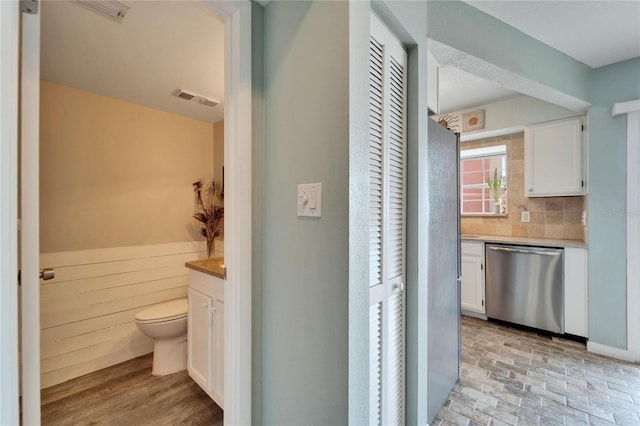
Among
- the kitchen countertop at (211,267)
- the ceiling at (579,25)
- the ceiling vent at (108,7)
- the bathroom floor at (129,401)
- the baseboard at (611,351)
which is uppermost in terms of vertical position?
the ceiling at (579,25)

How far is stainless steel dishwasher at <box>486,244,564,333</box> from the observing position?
2.69m

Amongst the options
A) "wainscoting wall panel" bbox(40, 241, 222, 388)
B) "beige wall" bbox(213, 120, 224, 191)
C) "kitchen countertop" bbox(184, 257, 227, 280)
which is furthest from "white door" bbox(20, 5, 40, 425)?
"beige wall" bbox(213, 120, 224, 191)

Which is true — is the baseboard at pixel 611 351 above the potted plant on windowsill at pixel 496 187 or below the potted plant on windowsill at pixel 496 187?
below

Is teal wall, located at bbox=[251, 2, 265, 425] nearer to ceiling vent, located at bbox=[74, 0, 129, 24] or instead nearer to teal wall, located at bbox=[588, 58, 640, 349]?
ceiling vent, located at bbox=[74, 0, 129, 24]

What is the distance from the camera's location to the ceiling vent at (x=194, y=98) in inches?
93.4

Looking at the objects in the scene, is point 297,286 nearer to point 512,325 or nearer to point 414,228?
point 414,228

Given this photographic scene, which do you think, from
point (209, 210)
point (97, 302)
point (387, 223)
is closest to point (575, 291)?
point (387, 223)

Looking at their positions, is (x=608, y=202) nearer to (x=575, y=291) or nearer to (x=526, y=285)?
(x=575, y=291)

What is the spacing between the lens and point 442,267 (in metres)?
1.74

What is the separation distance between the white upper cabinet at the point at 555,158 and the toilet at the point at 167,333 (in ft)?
11.9

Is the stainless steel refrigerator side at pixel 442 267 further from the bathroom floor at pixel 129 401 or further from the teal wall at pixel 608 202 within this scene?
the teal wall at pixel 608 202

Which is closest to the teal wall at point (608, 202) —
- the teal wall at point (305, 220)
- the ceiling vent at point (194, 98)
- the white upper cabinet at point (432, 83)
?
the white upper cabinet at point (432, 83)

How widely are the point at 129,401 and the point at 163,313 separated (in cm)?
56

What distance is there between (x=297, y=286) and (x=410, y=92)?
3.69 ft
